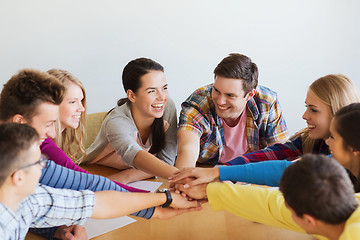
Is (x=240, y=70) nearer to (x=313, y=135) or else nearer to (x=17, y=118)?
(x=313, y=135)

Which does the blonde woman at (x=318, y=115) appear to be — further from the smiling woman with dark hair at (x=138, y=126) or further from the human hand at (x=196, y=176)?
the smiling woman with dark hair at (x=138, y=126)

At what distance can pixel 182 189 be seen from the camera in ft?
5.30

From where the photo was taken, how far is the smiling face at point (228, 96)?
202 cm

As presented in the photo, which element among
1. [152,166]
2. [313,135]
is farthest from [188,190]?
[313,135]

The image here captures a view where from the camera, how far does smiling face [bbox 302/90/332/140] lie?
1.63 m

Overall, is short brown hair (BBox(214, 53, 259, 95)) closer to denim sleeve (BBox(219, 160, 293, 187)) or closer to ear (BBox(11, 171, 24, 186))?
denim sleeve (BBox(219, 160, 293, 187))

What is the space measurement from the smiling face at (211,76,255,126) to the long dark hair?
0.96 ft

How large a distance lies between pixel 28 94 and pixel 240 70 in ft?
3.40

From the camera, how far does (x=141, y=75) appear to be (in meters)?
2.00

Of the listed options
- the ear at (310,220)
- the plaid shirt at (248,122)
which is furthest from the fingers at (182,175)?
the ear at (310,220)

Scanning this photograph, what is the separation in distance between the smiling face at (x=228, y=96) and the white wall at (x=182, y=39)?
1.24 m

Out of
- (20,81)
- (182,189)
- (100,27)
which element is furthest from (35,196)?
(100,27)

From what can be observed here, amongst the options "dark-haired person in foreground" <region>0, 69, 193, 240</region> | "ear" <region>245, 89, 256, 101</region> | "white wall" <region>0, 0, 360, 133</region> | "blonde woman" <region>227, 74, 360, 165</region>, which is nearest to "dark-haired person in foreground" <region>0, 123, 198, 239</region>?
"dark-haired person in foreground" <region>0, 69, 193, 240</region>

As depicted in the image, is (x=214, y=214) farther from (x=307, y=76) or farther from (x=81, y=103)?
(x=307, y=76)
